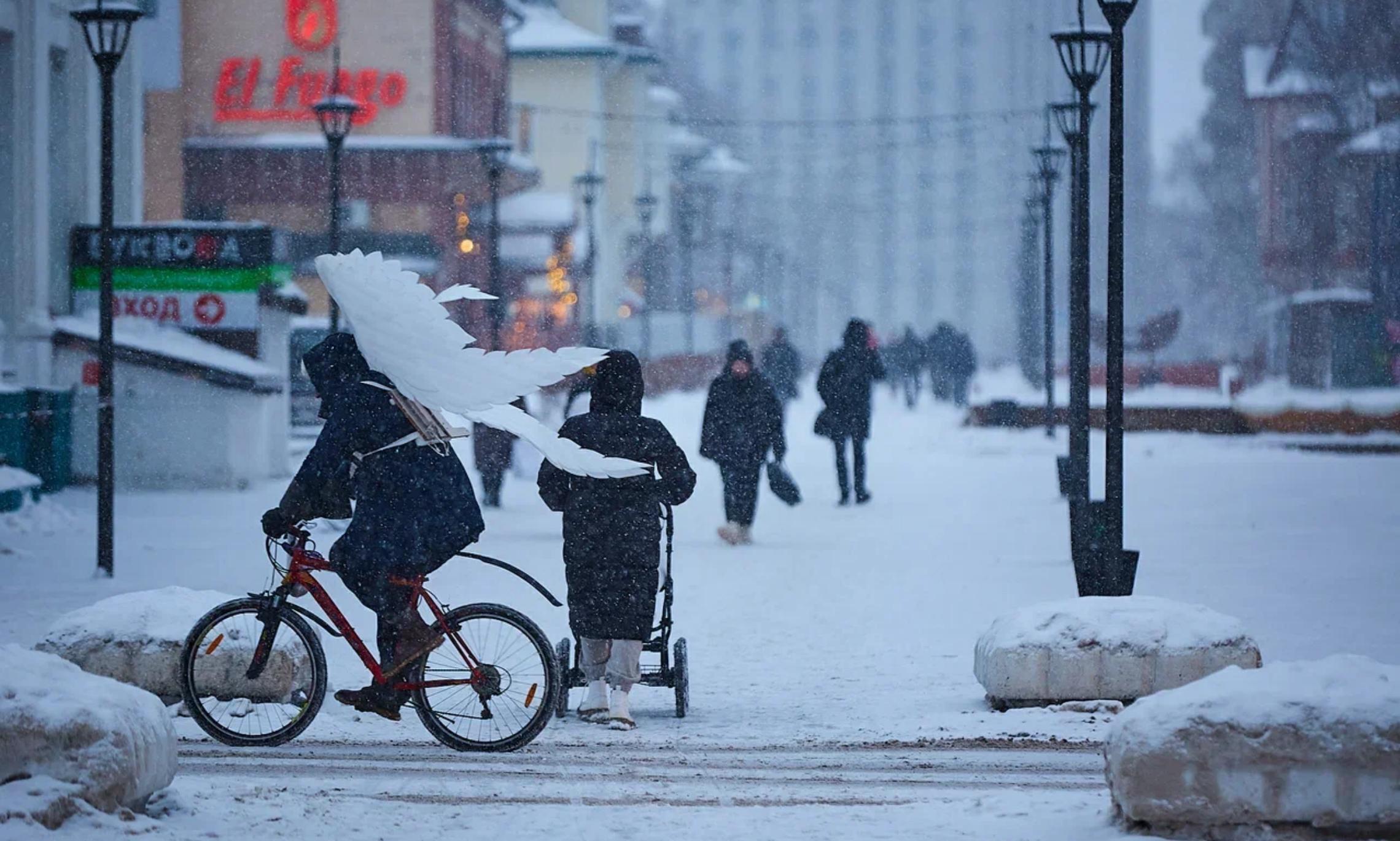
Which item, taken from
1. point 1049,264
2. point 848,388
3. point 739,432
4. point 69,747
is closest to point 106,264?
point 739,432

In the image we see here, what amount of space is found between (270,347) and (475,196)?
23337 millimetres

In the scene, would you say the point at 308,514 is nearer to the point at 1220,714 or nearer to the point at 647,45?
the point at 1220,714

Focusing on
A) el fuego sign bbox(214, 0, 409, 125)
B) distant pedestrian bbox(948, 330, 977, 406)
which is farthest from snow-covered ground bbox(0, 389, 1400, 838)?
distant pedestrian bbox(948, 330, 977, 406)

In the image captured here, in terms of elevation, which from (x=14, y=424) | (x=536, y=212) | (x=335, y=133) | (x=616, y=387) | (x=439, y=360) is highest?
(x=536, y=212)

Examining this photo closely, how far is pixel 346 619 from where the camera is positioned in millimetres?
8125

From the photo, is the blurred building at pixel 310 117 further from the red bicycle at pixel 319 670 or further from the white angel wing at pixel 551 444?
the white angel wing at pixel 551 444

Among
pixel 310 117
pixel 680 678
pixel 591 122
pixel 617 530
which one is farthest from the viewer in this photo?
pixel 591 122

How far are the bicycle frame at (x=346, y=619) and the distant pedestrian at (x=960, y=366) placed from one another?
41.0 meters

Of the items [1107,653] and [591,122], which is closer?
[1107,653]

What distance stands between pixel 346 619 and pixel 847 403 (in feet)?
47.6

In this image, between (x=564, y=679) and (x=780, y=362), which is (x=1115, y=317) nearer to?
(x=564, y=679)

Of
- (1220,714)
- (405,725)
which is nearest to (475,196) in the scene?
(405,725)

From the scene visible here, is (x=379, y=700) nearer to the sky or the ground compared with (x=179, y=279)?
nearer to the ground

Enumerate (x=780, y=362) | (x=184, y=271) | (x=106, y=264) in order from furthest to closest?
(x=780, y=362) < (x=184, y=271) < (x=106, y=264)
